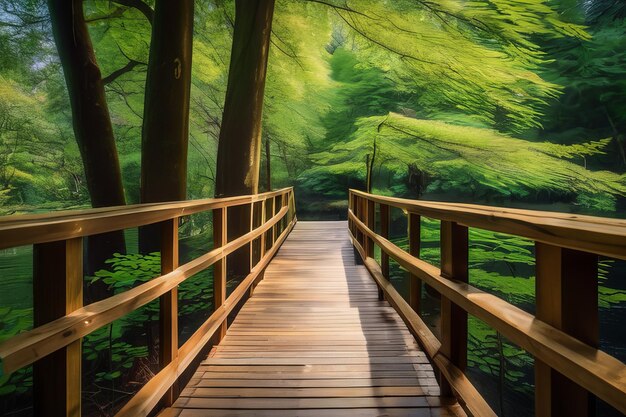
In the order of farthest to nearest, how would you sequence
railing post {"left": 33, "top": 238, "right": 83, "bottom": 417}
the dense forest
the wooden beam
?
the dense forest → railing post {"left": 33, "top": 238, "right": 83, "bottom": 417} → the wooden beam

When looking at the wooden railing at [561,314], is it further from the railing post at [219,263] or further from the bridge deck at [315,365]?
the railing post at [219,263]

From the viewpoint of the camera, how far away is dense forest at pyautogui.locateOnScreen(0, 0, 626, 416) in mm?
5949

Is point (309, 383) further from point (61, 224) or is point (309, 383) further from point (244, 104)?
point (244, 104)

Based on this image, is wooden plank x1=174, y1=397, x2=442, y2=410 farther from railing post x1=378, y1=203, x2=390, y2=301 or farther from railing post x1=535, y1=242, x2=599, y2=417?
railing post x1=378, y1=203, x2=390, y2=301

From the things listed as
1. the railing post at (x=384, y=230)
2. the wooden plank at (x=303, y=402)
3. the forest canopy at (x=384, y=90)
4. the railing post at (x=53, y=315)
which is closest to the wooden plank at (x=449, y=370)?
the wooden plank at (x=303, y=402)

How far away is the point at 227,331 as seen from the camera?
3.60 m

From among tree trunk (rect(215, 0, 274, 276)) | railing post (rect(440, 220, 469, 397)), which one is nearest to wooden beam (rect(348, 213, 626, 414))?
railing post (rect(440, 220, 469, 397))

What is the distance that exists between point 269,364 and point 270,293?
209cm

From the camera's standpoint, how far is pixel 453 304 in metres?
1.99

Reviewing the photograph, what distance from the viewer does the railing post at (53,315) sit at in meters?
1.29

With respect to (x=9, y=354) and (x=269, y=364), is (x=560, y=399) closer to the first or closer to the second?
(x=9, y=354)

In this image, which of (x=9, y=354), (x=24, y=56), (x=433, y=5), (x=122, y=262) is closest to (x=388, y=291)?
(x=9, y=354)

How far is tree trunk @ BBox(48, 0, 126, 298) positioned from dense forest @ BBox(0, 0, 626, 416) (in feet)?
0.08

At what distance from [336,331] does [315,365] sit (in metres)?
0.76
